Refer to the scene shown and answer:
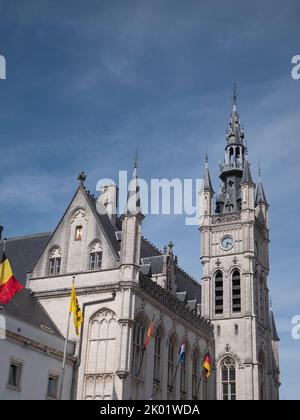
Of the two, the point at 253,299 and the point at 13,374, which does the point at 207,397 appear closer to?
the point at 253,299

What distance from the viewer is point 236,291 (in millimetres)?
64438

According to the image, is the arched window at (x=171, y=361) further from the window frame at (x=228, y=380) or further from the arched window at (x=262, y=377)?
the arched window at (x=262, y=377)

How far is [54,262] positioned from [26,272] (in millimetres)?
3123

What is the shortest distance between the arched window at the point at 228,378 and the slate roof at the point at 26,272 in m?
22.1

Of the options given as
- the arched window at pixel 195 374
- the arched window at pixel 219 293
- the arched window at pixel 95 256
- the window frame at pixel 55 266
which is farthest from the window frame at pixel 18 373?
the arched window at pixel 219 293

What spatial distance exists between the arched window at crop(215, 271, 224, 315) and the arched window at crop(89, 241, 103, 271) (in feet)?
74.0

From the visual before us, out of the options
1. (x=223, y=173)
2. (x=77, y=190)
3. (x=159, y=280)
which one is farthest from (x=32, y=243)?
(x=223, y=173)

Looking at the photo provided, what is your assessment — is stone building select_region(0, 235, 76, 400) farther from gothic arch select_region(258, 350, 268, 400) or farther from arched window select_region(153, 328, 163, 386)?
gothic arch select_region(258, 350, 268, 400)

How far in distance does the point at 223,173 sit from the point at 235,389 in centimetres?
2553

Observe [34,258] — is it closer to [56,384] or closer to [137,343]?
[137,343]

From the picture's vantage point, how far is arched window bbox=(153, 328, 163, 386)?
45750mm

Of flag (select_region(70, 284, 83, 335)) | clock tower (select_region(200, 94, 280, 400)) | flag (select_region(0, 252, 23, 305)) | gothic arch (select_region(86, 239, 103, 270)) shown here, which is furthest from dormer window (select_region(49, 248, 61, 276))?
clock tower (select_region(200, 94, 280, 400))

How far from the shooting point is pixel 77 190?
4847 cm

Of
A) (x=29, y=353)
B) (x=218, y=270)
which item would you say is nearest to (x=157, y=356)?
(x=29, y=353)
